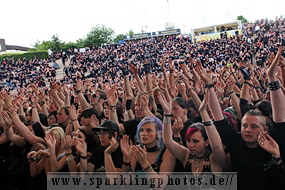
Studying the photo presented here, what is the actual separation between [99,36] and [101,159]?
67482mm

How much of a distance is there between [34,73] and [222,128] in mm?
26516

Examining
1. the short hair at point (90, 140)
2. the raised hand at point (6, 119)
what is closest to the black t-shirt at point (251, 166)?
the short hair at point (90, 140)

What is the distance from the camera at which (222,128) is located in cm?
245

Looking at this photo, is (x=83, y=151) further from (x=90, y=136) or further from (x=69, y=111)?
(x=69, y=111)

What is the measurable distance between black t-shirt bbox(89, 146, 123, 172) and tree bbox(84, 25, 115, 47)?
6340 centimetres

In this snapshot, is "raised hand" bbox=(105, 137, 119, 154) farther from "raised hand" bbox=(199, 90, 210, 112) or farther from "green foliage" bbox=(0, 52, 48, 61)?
"green foliage" bbox=(0, 52, 48, 61)

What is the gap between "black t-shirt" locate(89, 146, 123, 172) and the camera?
9.23 ft

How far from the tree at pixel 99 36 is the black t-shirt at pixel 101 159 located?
63.4 m

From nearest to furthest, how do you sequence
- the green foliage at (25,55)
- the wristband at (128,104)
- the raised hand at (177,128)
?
the raised hand at (177,128) < the wristband at (128,104) < the green foliage at (25,55)

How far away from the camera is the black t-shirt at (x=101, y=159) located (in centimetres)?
281

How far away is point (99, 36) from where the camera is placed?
68250 millimetres

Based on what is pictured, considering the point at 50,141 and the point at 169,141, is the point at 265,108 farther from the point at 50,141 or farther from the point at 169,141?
the point at 50,141

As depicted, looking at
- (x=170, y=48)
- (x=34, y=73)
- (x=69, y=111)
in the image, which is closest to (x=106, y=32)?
(x=170, y=48)

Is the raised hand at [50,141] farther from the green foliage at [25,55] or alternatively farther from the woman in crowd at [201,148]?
the green foliage at [25,55]
